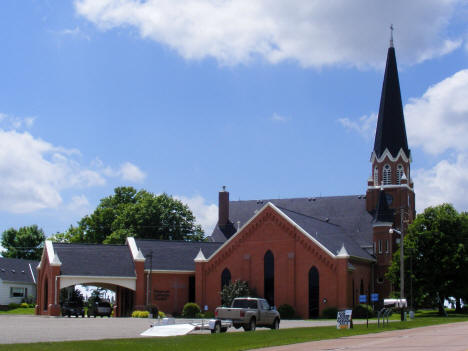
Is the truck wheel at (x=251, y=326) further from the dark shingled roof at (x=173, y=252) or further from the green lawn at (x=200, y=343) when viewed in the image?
the dark shingled roof at (x=173, y=252)

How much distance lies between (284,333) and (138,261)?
35438 mm

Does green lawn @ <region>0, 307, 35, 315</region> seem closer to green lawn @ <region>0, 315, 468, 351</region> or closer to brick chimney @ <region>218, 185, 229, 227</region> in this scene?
brick chimney @ <region>218, 185, 229, 227</region>

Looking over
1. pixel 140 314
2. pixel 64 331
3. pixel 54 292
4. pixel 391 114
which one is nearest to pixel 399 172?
pixel 391 114

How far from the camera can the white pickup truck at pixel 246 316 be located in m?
35.7

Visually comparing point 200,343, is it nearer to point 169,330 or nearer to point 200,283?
point 169,330

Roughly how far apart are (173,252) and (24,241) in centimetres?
5402

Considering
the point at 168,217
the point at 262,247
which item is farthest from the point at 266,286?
the point at 168,217

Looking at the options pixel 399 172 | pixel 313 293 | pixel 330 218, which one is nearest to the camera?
pixel 313 293

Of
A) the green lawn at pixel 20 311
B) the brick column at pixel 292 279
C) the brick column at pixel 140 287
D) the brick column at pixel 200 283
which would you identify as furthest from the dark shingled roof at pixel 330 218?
the green lawn at pixel 20 311

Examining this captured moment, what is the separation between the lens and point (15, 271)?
3526 inches

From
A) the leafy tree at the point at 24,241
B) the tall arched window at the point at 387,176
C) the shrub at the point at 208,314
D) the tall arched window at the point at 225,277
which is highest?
the tall arched window at the point at 387,176

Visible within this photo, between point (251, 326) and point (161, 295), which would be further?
point (161, 295)

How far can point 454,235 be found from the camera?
61.0 metres

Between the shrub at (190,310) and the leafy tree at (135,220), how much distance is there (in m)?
22.7
